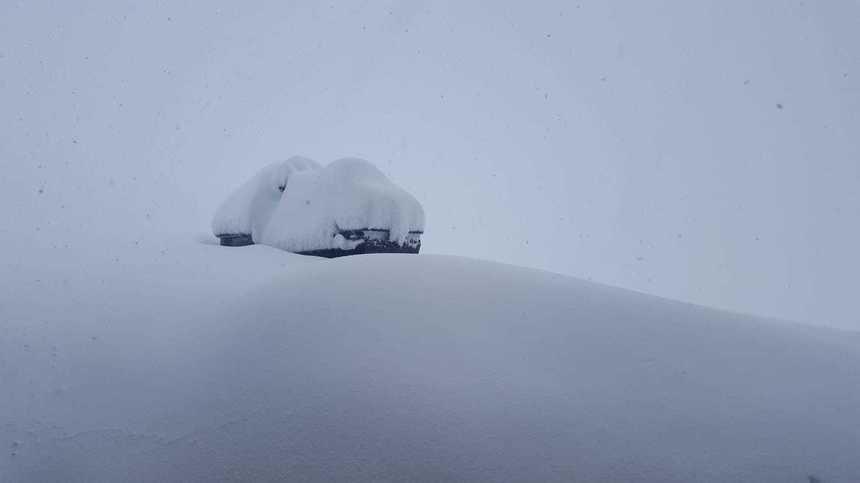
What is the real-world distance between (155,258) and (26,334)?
2912 millimetres

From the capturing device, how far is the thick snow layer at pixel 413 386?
A: 7.14 feet

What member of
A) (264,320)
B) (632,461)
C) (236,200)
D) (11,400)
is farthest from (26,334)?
(236,200)

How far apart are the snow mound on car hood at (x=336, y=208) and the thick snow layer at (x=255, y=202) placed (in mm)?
263

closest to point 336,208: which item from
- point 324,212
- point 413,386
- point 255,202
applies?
point 324,212

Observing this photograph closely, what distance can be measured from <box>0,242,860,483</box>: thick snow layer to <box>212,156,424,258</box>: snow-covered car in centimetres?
427

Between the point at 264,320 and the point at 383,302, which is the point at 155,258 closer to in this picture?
the point at 264,320

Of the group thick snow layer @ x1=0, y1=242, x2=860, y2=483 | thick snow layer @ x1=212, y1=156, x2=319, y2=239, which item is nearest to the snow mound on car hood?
thick snow layer @ x1=212, y1=156, x2=319, y2=239

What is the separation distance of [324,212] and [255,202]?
1755mm

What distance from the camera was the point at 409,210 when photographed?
348 inches

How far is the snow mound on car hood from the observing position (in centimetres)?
823

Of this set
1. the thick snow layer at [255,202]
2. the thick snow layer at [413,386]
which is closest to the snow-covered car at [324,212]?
the thick snow layer at [255,202]

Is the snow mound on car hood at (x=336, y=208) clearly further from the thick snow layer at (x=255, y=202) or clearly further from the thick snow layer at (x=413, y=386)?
the thick snow layer at (x=413, y=386)

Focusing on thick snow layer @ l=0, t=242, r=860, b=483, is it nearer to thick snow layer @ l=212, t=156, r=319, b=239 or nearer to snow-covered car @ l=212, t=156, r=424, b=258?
snow-covered car @ l=212, t=156, r=424, b=258

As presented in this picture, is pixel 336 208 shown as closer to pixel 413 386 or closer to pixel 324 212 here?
pixel 324 212
